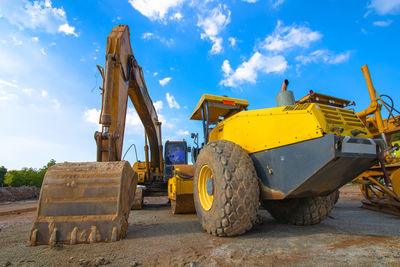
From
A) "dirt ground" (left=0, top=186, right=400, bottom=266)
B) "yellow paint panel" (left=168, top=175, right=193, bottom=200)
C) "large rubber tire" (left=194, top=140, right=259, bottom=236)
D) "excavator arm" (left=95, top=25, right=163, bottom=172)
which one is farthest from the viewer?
"yellow paint panel" (left=168, top=175, right=193, bottom=200)

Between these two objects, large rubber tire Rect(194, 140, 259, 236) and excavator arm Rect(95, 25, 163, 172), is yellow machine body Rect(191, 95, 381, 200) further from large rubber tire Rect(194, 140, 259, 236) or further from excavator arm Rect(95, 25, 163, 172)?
excavator arm Rect(95, 25, 163, 172)

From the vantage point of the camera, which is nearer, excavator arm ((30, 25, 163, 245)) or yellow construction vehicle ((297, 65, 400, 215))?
excavator arm ((30, 25, 163, 245))

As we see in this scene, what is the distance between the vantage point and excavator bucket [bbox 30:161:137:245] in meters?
2.52

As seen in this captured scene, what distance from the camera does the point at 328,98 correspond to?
4.45m

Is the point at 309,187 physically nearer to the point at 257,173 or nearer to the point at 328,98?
the point at 257,173

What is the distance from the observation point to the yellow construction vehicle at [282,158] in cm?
238

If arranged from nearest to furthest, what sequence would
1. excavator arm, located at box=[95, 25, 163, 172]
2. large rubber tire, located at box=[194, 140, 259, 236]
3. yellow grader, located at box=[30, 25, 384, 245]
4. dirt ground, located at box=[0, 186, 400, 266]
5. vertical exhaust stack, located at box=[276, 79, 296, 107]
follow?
1. dirt ground, located at box=[0, 186, 400, 266]
2. yellow grader, located at box=[30, 25, 384, 245]
3. large rubber tire, located at box=[194, 140, 259, 236]
4. vertical exhaust stack, located at box=[276, 79, 296, 107]
5. excavator arm, located at box=[95, 25, 163, 172]

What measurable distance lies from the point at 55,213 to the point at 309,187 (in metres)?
3.05

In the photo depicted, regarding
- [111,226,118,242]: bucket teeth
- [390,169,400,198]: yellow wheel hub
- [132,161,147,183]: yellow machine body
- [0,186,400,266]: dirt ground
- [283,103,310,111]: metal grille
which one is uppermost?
[283,103,310,111]: metal grille

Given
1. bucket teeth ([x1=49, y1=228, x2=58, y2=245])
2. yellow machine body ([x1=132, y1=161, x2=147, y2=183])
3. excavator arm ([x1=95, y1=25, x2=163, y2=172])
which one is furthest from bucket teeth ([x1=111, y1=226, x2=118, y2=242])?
yellow machine body ([x1=132, y1=161, x2=147, y2=183])

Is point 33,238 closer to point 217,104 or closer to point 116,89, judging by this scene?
point 116,89

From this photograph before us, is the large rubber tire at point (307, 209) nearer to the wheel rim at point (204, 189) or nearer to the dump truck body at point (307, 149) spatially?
the dump truck body at point (307, 149)

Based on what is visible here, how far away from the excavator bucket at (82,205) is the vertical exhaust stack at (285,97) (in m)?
2.49

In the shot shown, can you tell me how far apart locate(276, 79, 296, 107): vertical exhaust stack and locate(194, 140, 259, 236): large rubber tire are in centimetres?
105
